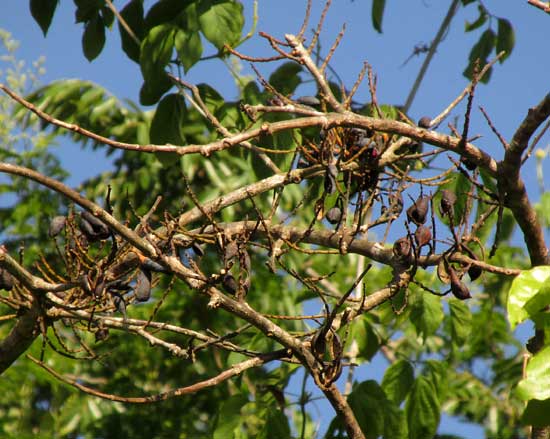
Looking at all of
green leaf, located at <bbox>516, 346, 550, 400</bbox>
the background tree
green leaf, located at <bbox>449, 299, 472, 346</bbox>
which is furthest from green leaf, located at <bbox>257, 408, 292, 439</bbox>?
green leaf, located at <bbox>516, 346, 550, 400</bbox>

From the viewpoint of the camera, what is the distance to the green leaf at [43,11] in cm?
400

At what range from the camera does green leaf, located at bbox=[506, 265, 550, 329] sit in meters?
1.91

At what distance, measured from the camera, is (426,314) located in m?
3.88

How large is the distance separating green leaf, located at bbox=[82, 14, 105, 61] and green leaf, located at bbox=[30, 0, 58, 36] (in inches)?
6.7

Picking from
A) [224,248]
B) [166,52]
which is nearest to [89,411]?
[166,52]

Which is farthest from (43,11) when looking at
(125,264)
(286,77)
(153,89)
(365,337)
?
(365,337)

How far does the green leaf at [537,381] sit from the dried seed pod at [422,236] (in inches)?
31.3

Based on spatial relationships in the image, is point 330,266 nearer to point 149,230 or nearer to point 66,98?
point 66,98

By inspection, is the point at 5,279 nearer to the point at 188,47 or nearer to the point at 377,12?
the point at 188,47

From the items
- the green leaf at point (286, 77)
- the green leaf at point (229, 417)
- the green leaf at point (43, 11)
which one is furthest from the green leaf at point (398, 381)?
the green leaf at point (43, 11)

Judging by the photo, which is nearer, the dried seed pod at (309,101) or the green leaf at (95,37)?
the dried seed pod at (309,101)

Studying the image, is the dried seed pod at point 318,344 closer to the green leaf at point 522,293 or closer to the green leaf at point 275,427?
the green leaf at point 522,293

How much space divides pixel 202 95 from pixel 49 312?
1.55 m

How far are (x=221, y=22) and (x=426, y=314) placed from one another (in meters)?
1.41
